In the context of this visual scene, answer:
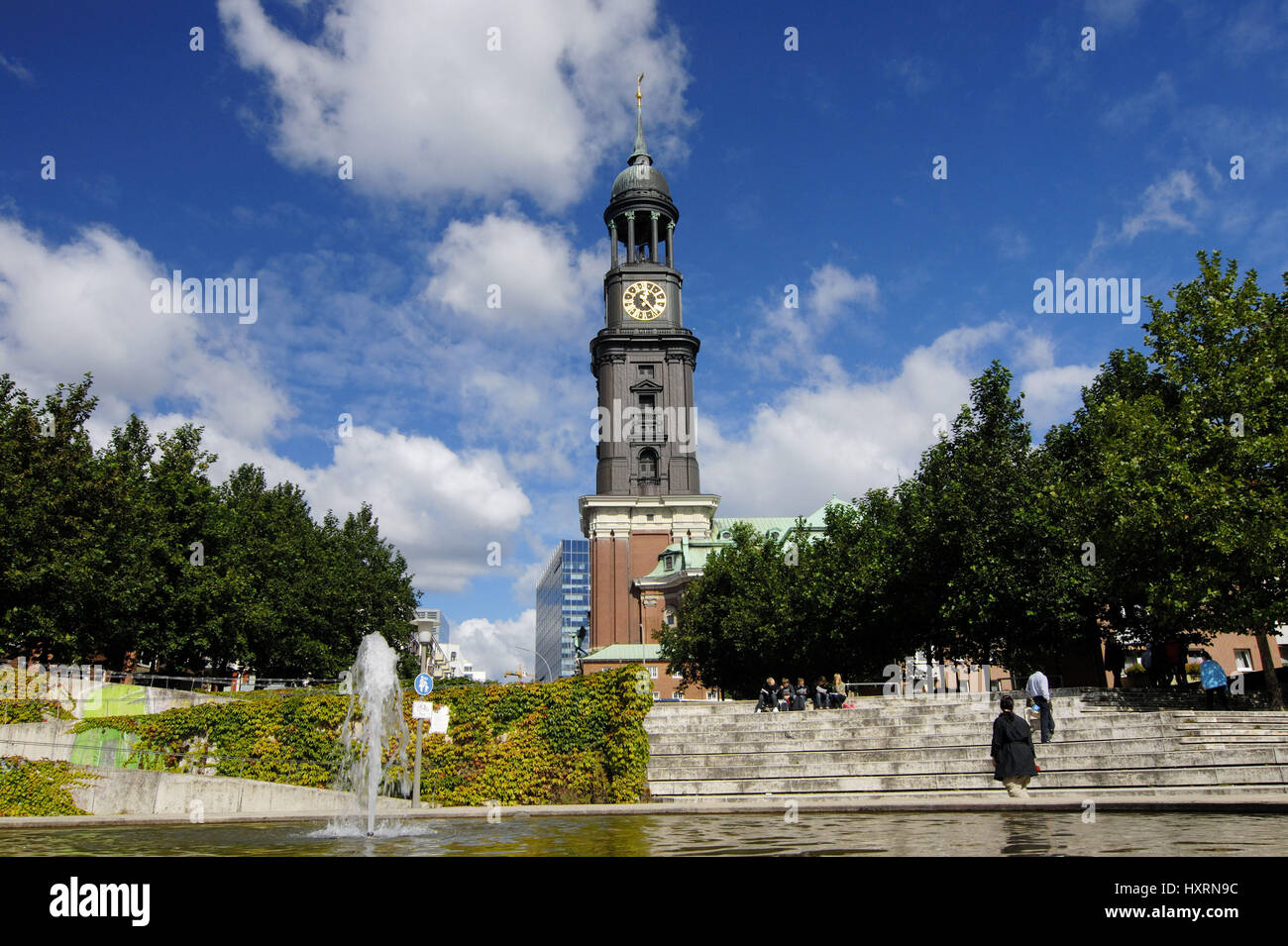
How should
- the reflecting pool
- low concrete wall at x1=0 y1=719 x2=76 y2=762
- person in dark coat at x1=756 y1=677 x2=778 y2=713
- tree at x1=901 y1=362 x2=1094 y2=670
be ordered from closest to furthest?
the reflecting pool
low concrete wall at x1=0 y1=719 x2=76 y2=762
person in dark coat at x1=756 y1=677 x2=778 y2=713
tree at x1=901 y1=362 x2=1094 y2=670

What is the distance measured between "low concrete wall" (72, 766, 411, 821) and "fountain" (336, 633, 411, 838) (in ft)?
3.22

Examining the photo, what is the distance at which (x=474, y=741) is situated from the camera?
74.0ft

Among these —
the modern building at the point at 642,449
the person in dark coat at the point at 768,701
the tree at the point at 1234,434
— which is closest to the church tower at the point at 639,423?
the modern building at the point at 642,449

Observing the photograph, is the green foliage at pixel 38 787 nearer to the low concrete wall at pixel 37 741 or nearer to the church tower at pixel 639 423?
the low concrete wall at pixel 37 741

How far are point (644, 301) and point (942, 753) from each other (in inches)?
3256

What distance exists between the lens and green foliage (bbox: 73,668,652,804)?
70.9 feet

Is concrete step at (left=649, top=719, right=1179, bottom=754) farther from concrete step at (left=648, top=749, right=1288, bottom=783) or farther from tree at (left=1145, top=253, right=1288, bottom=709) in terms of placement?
tree at (left=1145, top=253, right=1288, bottom=709)

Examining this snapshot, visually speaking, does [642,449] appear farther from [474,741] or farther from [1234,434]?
[474,741]

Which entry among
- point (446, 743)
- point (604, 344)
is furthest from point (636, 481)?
point (446, 743)

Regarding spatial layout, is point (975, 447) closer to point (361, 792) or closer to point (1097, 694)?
point (1097, 694)

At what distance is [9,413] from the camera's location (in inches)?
1422

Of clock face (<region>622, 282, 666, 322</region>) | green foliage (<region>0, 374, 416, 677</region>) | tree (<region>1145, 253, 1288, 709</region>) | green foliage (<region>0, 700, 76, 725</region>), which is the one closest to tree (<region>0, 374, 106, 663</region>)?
green foliage (<region>0, 374, 416, 677</region>)

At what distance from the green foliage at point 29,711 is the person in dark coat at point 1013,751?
23845 millimetres

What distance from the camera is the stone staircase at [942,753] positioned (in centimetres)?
1822
